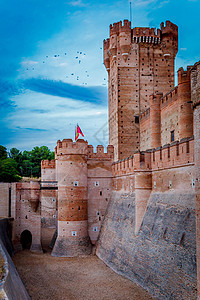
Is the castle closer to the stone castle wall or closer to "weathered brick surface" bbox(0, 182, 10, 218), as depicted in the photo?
the stone castle wall

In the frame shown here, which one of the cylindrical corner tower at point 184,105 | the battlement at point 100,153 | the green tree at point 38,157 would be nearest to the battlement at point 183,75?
the cylindrical corner tower at point 184,105

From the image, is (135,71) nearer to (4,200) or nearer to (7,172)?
(4,200)

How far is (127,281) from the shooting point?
2011 centimetres

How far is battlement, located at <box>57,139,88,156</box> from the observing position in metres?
30.2

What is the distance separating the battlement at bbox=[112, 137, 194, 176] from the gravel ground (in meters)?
7.56

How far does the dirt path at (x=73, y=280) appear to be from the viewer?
1881 cm

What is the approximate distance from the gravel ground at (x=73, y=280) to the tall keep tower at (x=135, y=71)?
15.3 m

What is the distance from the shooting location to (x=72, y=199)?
2966cm

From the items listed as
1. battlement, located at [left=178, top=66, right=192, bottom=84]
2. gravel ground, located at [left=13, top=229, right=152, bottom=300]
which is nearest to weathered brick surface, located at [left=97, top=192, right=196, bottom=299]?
gravel ground, located at [left=13, top=229, right=152, bottom=300]

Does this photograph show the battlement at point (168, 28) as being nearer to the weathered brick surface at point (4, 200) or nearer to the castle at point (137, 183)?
the castle at point (137, 183)

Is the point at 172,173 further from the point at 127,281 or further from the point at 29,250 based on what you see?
the point at 29,250

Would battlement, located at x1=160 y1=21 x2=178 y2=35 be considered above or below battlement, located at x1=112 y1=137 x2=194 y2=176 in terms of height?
above

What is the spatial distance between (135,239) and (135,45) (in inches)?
984

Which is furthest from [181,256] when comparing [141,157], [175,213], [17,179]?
[17,179]
